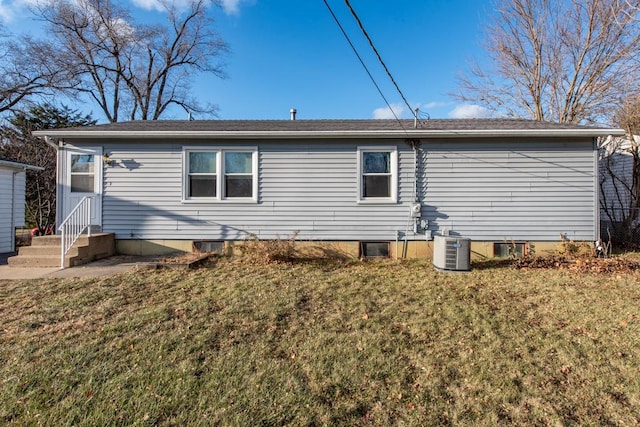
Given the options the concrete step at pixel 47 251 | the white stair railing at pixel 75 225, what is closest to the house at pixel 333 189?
the white stair railing at pixel 75 225

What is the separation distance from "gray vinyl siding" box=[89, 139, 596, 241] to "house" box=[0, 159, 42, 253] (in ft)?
12.7

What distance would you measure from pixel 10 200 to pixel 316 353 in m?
10.9

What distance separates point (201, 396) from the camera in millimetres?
2371

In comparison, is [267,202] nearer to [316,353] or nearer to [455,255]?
[455,255]

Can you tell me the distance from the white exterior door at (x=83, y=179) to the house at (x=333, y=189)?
0.02 meters

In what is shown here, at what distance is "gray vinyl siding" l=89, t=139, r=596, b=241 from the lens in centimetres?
722

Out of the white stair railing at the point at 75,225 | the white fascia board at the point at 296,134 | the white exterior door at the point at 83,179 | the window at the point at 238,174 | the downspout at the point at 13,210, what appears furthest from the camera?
the downspout at the point at 13,210

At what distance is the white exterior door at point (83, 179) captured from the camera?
288 inches

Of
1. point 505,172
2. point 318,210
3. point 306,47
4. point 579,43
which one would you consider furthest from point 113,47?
point 579,43

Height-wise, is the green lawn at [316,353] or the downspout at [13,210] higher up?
the downspout at [13,210]

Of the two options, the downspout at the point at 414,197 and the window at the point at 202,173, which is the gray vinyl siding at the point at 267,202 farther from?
the window at the point at 202,173

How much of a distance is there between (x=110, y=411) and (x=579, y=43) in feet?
59.7

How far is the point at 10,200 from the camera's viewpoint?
8883mm

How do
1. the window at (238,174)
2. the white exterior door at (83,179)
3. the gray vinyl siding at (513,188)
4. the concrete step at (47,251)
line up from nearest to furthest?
the concrete step at (47,251), the gray vinyl siding at (513,188), the white exterior door at (83,179), the window at (238,174)
